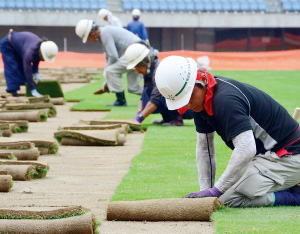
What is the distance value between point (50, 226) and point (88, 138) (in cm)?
475

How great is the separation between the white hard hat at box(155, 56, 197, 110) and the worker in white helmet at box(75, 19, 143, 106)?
8.01m

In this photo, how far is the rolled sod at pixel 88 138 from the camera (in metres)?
8.70

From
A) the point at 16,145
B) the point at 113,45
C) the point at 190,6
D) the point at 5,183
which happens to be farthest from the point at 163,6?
the point at 5,183

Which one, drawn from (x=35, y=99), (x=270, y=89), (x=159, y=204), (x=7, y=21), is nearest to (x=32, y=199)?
(x=159, y=204)

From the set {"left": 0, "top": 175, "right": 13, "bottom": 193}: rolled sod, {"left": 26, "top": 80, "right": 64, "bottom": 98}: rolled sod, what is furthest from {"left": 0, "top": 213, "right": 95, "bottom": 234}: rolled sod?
{"left": 26, "top": 80, "right": 64, "bottom": 98}: rolled sod

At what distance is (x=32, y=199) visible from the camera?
18.1 feet

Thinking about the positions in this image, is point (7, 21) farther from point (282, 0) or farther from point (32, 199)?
point (32, 199)

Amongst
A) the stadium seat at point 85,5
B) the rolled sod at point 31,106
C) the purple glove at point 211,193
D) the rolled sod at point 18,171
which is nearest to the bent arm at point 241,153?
the purple glove at point 211,193

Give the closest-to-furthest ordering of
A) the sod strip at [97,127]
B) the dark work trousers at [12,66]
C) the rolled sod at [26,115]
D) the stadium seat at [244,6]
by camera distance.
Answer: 1. the sod strip at [97,127]
2. the rolled sod at [26,115]
3. the dark work trousers at [12,66]
4. the stadium seat at [244,6]

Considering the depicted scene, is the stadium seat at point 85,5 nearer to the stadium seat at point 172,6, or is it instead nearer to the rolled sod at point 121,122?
the stadium seat at point 172,6

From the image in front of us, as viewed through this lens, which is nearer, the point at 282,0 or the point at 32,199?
the point at 32,199

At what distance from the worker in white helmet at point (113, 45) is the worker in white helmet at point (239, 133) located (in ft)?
25.7

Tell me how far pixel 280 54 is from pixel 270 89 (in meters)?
13.3

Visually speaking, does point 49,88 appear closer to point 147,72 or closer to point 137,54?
point 137,54
